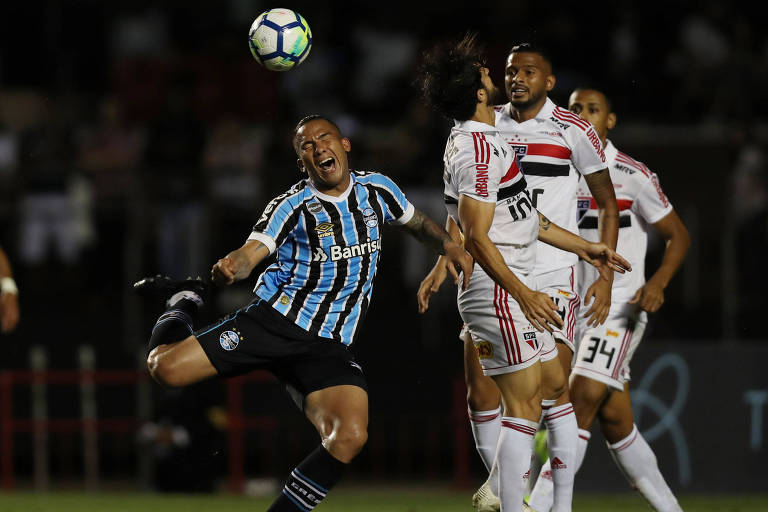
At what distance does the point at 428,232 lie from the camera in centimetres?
736

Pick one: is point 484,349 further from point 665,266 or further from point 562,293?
point 665,266

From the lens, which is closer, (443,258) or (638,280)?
(443,258)

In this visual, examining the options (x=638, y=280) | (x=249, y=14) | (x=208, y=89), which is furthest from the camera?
(x=249, y=14)

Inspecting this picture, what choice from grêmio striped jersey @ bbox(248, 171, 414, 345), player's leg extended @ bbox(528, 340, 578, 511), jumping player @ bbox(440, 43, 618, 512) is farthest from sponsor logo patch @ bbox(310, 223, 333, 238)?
player's leg extended @ bbox(528, 340, 578, 511)

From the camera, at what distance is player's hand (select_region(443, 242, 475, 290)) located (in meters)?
6.94

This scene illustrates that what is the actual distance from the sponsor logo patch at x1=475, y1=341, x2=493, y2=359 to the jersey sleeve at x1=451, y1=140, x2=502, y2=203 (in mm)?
798

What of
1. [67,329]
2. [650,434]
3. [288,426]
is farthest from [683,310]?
[67,329]

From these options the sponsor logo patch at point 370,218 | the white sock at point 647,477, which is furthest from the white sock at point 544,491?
the sponsor logo patch at point 370,218

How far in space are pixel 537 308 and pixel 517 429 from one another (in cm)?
67

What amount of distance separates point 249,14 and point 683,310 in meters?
6.97

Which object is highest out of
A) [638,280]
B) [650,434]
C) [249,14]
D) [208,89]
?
[249,14]

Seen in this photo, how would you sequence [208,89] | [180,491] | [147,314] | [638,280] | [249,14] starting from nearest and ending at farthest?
[638,280]
[180,491]
[147,314]
[208,89]
[249,14]

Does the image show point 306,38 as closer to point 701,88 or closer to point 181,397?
point 181,397

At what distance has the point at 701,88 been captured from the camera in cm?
1567
